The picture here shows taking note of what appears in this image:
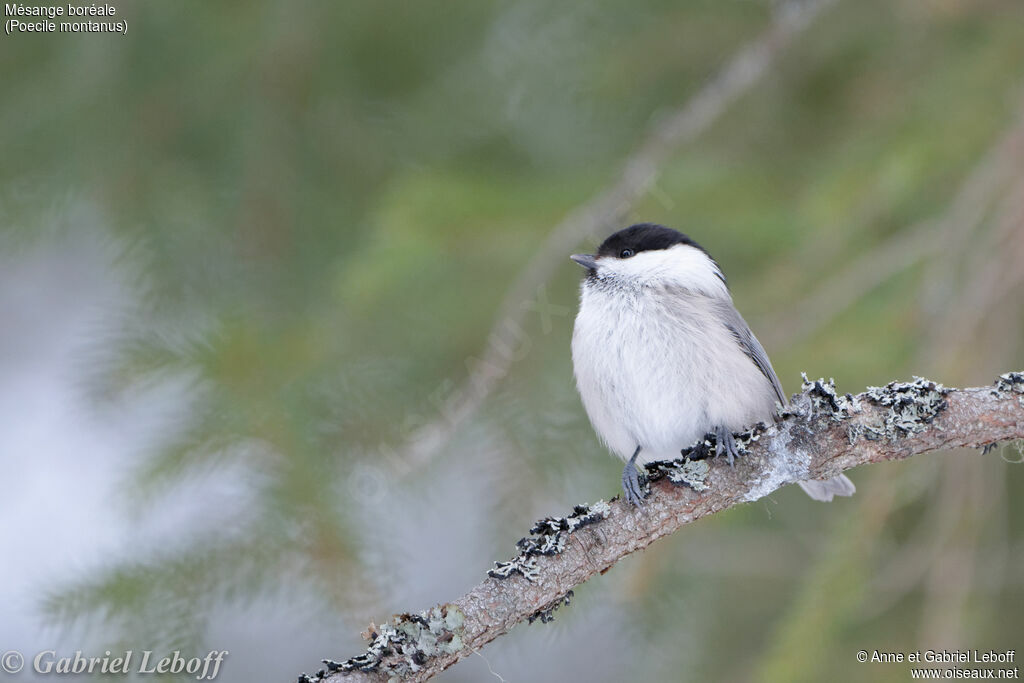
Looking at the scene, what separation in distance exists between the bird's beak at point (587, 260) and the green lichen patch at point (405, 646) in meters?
0.96

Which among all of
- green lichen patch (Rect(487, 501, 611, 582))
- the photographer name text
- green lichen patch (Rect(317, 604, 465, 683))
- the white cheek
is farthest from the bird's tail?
the photographer name text

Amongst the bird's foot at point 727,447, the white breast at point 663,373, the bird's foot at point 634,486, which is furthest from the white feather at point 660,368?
the bird's foot at point 727,447

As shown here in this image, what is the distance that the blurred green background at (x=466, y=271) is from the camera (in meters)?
1.58

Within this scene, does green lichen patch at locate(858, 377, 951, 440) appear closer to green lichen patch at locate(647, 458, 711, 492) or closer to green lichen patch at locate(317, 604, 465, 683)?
green lichen patch at locate(647, 458, 711, 492)

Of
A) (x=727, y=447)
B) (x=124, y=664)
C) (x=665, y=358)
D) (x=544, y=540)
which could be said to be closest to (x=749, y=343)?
(x=665, y=358)

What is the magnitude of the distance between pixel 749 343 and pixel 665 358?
0.18 m

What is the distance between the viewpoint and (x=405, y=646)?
0.92 meters

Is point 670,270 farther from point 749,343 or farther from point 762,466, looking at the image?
point 762,466

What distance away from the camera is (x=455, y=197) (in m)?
1.70

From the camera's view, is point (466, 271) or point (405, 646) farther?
point (466, 271)

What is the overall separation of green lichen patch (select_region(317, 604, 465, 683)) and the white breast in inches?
32.3

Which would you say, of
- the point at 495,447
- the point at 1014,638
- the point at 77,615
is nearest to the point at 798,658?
the point at 495,447

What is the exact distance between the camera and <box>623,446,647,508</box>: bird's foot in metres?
1.17

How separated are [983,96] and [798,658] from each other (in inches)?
41.7
